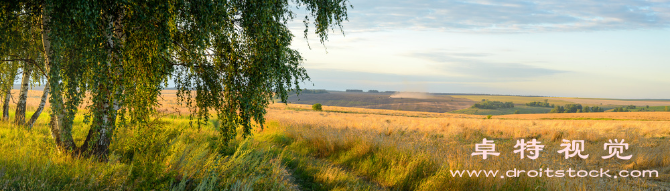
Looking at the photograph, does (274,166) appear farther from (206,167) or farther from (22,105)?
(22,105)

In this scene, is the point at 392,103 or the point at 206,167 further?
the point at 392,103

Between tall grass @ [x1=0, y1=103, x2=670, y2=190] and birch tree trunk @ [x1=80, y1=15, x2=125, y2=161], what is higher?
birch tree trunk @ [x1=80, y1=15, x2=125, y2=161]

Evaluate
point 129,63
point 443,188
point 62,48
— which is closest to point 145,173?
point 129,63

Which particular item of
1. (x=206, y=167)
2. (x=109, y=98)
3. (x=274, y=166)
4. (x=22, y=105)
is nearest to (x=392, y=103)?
(x=22, y=105)

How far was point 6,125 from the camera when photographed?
970 centimetres

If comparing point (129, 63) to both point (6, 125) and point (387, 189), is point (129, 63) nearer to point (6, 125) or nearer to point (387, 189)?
point (387, 189)

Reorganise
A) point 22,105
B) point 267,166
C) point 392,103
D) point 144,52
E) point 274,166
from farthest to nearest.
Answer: point 392,103
point 22,105
point 274,166
point 267,166
point 144,52

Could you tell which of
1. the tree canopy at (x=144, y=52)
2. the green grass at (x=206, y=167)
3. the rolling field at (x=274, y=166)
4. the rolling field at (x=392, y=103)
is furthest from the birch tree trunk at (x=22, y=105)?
the rolling field at (x=392, y=103)

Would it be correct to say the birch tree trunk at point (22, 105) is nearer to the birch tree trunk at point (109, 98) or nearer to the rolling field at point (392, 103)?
the birch tree trunk at point (109, 98)

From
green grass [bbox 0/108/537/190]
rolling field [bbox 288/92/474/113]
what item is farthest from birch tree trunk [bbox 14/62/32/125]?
rolling field [bbox 288/92/474/113]

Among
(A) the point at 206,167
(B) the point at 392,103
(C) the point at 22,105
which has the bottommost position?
(B) the point at 392,103

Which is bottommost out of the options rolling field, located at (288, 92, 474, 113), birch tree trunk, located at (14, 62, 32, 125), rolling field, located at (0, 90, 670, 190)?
rolling field, located at (288, 92, 474, 113)

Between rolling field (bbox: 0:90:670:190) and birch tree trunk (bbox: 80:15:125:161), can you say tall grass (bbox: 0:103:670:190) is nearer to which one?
rolling field (bbox: 0:90:670:190)

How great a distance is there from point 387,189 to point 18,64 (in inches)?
443
